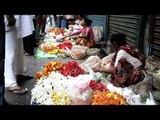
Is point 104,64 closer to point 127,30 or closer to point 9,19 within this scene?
point 9,19

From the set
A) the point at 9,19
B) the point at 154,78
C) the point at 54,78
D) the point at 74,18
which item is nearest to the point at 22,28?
the point at 9,19

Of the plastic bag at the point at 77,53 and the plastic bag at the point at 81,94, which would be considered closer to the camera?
the plastic bag at the point at 81,94

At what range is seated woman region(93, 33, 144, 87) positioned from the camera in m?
4.48

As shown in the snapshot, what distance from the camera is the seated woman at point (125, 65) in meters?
4.48

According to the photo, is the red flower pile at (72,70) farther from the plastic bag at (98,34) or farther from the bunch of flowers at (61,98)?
the plastic bag at (98,34)

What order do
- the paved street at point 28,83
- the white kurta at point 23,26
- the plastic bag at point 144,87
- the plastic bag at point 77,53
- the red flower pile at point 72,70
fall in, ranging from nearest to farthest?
1. the plastic bag at point 144,87
2. the paved street at point 28,83
3. the white kurta at point 23,26
4. the red flower pile at point 72,70
5. the plastic bag at point 77,53

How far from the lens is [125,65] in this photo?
4.50 metres

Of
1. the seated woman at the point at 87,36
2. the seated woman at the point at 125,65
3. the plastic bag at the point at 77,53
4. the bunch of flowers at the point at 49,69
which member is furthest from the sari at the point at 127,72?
the seated woman at the point at 87,36

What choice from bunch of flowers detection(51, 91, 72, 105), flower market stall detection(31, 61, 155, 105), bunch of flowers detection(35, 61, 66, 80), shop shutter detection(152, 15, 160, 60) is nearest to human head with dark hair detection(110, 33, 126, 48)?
flower market stall detection(31, 61, 155, 105)

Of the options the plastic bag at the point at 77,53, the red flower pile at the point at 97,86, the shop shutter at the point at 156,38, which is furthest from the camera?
the plastic bag at the point at 77,53

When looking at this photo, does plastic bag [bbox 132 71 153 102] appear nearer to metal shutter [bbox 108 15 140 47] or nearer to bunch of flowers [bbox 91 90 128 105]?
bunch of flowers [bbox 91 90 128 105]

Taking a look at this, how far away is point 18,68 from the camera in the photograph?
17.4ft

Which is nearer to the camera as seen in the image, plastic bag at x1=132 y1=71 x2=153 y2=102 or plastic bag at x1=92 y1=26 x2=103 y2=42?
plastic bag at x1=132 y1=71 x2=153 y2=102

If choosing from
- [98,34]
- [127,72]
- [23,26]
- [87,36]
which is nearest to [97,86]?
[127,72]
